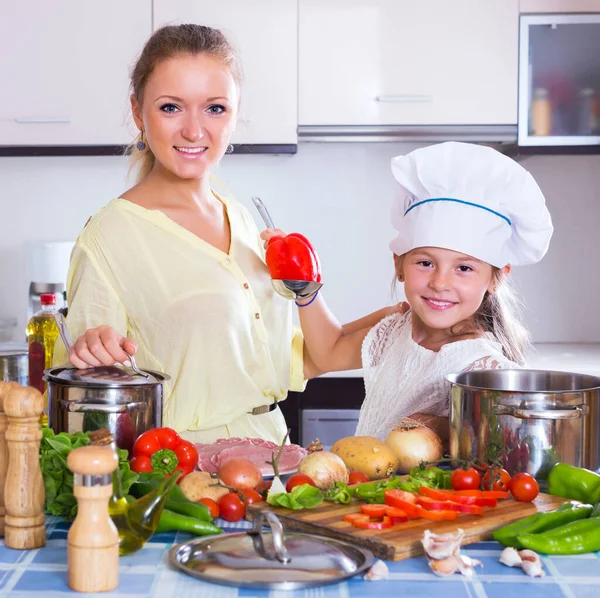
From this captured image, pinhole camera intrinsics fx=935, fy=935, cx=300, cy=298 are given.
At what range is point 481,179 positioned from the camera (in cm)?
167

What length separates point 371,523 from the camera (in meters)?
1.15

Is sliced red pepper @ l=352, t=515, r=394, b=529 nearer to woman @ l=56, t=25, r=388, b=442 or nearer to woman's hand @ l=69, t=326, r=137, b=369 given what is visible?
woman's hand @ l=69, t=326, r=137, b=369

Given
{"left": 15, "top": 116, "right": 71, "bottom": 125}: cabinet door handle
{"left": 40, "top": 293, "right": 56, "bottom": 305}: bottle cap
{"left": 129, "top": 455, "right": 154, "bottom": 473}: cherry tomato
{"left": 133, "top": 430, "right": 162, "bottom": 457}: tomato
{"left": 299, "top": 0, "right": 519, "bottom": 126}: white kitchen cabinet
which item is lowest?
{"left": 129, "top": 455, "right": 154, "bottom": 473}: cherry tomato

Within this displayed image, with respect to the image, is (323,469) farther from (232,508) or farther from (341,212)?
(341,212)

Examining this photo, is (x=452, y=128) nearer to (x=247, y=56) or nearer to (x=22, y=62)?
(x=247, y=56)

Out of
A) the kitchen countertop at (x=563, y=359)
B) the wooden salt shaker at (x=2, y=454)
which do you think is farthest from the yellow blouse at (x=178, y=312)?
the kitchen countertop at (x=563, y=359)

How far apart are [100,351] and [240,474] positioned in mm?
323

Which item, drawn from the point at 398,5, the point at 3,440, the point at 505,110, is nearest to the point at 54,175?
the point at 398,5

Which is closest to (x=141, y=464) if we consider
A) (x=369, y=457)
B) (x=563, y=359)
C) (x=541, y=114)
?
(x=369, y=457)

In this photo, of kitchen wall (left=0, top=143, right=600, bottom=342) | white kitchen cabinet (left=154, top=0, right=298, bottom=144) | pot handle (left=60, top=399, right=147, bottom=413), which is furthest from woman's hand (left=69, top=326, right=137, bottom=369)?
kitchen wall (left=0, top=143, right=600, bottom=342)

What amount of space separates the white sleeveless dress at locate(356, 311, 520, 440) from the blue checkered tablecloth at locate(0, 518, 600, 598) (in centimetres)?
65

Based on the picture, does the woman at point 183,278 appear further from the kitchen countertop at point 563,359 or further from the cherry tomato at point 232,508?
the kitchen countertop at point 563,359

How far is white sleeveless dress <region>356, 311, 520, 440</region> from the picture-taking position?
175 centimetres

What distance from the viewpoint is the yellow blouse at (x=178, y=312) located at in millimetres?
1866
